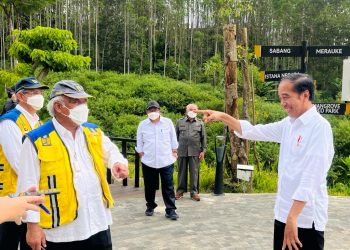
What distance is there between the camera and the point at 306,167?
250cm

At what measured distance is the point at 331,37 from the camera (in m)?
43.8

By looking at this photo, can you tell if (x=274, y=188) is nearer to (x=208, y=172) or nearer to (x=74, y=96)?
(x=208, y=172)

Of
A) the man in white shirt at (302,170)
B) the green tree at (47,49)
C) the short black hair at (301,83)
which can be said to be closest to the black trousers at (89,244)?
the man in white shirt at (302,170)

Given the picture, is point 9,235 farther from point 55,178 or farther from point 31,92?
point 31,92

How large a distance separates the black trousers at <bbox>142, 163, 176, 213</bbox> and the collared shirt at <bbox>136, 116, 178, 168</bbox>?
85 millimetres

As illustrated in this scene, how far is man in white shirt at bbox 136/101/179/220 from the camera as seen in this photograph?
6.01 m

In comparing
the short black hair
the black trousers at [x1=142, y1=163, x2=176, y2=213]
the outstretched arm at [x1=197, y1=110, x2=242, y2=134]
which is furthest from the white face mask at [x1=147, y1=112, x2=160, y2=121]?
the short black hair

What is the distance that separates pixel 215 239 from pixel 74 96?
3.13m

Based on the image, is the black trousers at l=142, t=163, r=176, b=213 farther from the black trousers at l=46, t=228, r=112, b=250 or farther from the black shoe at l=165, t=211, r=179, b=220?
the black trousers at l=46, t=228, r=112, b=250

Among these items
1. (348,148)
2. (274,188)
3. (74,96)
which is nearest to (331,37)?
(348,148)

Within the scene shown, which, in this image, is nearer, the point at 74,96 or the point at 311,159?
the point at 311,159

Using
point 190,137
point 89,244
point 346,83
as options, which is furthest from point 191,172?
point 89,244

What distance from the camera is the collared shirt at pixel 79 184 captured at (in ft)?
8.47

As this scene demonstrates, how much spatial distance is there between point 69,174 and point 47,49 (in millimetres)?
9572
